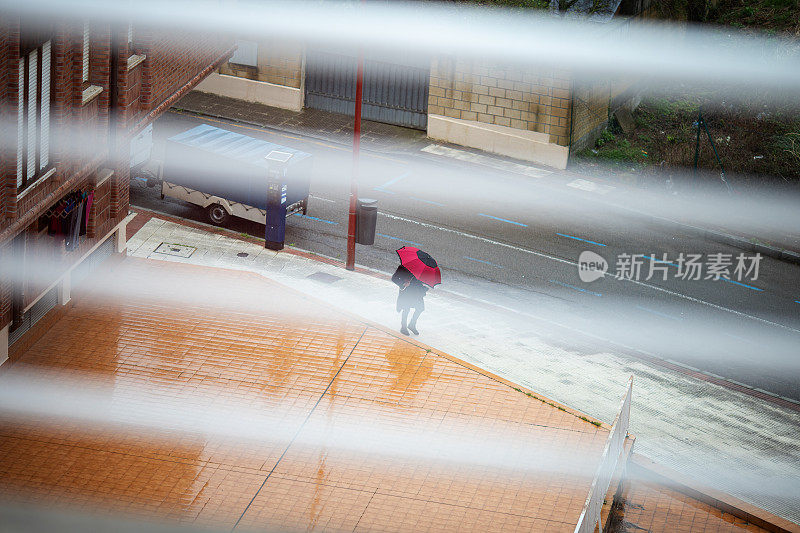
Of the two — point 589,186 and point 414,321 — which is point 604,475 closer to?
point 414,321

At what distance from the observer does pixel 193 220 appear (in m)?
24.6

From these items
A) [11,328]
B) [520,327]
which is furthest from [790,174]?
[11,328]

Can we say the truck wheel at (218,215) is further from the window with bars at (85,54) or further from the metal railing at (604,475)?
the metal railing at (604,475)

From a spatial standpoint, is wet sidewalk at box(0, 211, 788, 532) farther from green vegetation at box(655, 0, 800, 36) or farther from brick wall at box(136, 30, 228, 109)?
green vegetation at box(655, 0, 800, 36)

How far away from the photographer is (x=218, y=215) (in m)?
24.4

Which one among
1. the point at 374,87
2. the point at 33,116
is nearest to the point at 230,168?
the point at 33,116

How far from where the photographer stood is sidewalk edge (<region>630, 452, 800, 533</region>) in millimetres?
13883

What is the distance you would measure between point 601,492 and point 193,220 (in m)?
14.7

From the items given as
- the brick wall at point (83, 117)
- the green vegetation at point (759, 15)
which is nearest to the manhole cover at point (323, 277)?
the brick wall at point (83, 117)

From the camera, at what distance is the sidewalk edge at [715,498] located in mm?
13883

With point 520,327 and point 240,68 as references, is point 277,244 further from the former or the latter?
point 240,68

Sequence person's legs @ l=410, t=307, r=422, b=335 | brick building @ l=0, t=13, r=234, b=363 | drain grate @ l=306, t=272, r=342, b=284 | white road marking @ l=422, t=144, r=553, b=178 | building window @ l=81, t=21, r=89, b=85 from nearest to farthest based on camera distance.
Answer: brick building @ l=0, t=13, r=234, b=363 → building window @ l=81, t=21, r=89, b=85 → person's legs @ l=410, t=307, r=422, b=335 → drain grate @ l=306, t=272, r=342, b=284 → white road marking @ l=422, t=144, r=553, b=178

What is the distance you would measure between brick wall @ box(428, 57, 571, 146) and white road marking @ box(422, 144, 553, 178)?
1.12m

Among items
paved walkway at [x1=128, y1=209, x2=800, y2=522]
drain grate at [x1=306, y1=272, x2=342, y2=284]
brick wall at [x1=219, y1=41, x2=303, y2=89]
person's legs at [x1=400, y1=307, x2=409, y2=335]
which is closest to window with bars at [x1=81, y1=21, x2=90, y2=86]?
paved walkway at [x1=128, y1=209, x2=800, y2=522]
